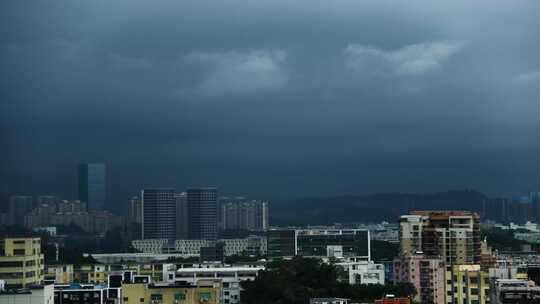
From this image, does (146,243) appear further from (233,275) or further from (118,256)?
(233,275)

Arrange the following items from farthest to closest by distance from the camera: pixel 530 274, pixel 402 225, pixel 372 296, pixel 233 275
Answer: pixel 402 225
pixel 233 275
pixel 372 296
pixel 530 274

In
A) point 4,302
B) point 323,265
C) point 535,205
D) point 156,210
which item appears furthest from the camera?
point 535,205

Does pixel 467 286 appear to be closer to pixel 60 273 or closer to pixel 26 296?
pixel 26 296

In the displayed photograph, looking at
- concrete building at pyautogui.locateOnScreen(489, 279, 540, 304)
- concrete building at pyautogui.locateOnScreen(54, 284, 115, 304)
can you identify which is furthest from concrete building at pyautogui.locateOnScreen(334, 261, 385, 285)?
concrete building at pyautogui.locateOnScreen(489, 279, 540, 304)

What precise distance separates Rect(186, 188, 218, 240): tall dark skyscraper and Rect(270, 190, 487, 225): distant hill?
28.6 ft

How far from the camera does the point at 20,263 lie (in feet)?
51.3

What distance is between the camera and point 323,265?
20.2m

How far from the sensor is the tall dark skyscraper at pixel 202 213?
57062 mm

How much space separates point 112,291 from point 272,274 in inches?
125

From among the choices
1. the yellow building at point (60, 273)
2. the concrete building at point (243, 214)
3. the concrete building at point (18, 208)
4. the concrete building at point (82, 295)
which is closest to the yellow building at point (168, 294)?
the concrete building at point (82, 295)

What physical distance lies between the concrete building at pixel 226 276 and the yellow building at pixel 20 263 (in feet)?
15.0

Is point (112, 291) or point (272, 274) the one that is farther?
point (272, 274)

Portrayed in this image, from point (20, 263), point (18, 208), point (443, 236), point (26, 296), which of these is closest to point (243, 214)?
point (18, 208)

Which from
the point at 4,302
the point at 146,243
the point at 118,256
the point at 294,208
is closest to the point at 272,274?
the point at 4,302
